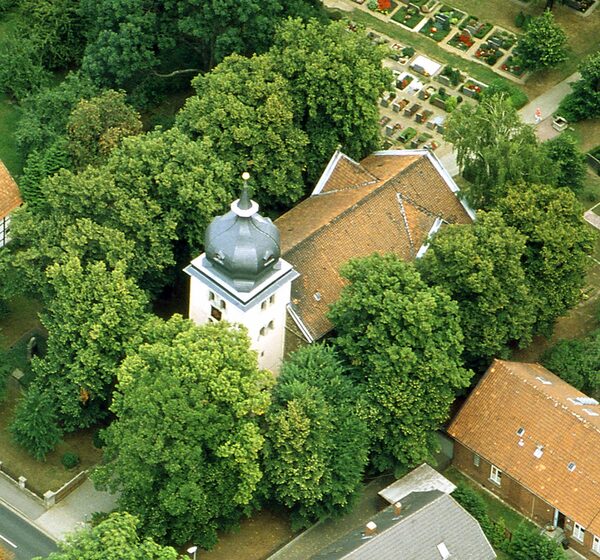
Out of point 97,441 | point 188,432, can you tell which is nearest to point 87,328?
point 97,441

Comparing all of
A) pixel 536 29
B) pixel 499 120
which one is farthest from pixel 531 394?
pixel 536 29

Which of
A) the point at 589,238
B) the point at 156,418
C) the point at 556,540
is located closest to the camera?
the point at 156,418

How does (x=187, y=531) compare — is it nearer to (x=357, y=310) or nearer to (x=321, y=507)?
(x=321, y=507)

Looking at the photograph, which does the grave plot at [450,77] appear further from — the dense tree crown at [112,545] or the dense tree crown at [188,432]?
the dense tree crown at [112,545]

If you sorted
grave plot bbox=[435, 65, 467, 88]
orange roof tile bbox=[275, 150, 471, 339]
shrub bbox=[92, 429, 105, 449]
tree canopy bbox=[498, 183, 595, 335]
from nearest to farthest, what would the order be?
shrub bbox=[92, 429, 105, 449] < orange roof tile bbox=[275, 150, 471, 339] < tree canopy bbox=[498, 183, 595, 335] < grave plot bbox=[435, 65, 467, 88]

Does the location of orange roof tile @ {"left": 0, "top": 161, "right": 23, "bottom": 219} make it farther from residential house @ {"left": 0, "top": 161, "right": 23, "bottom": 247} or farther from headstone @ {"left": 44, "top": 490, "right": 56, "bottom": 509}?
headstone @ {"left": 44, "top": 490, "right": 56, "bottom": 509}

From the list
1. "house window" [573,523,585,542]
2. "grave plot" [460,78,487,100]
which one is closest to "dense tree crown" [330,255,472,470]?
"house window" [573,523,585,542]
